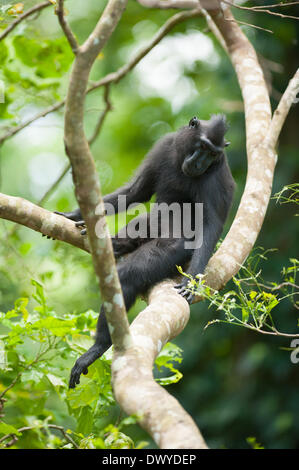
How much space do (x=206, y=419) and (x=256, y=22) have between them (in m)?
5.83

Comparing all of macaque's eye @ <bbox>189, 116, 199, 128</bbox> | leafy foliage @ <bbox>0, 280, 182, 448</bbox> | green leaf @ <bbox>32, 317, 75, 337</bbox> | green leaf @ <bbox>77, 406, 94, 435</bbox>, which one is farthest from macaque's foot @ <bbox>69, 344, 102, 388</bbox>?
macaque's eye @ <bbox>189, 116, 199, 128</bbox>

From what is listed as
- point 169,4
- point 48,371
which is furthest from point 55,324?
point 169,4

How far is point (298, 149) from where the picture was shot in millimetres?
7754

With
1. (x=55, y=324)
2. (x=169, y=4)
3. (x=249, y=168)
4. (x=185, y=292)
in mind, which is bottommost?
(x=185, y=292)

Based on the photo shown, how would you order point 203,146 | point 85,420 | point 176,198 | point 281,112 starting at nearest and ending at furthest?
point 85,420 → point 281,112 → point 203,146 → point 176,198

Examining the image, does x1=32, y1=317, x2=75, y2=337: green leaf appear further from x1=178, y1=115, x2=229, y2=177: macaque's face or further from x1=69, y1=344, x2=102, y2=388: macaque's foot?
x1=178, y1=115, x2=229, y2=177: macaque's face

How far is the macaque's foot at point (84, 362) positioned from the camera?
3.70 meters

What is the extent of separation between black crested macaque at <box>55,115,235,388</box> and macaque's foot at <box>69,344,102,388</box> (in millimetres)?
443

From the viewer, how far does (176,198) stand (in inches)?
191

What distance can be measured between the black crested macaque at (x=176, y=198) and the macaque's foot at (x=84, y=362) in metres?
0.44

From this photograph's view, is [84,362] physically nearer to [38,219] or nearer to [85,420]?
[85,420]

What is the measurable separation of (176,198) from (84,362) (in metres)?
1.81

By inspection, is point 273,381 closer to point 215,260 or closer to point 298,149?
point 298,149

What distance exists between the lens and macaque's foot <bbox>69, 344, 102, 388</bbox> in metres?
3.70
